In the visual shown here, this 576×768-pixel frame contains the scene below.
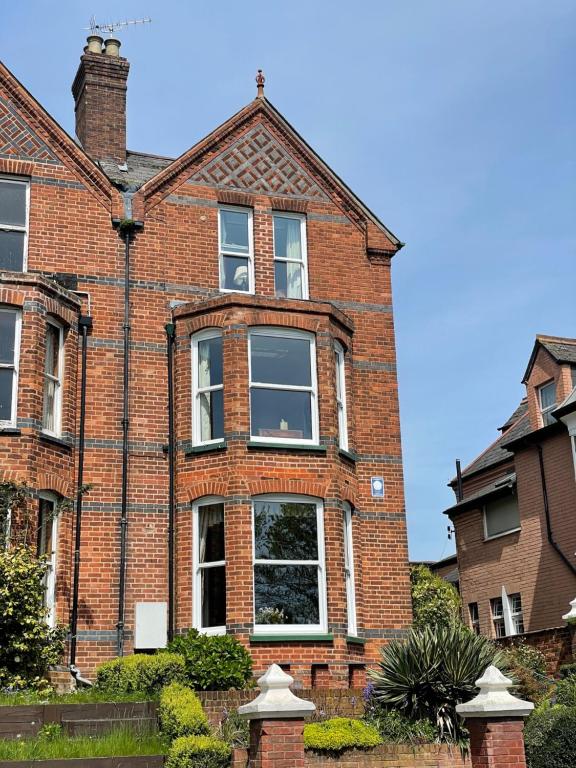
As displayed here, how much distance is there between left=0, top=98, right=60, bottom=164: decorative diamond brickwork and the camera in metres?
21.6

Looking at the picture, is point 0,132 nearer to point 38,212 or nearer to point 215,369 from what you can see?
point 38,212

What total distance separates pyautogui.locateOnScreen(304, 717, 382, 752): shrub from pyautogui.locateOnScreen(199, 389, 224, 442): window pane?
7242 mm

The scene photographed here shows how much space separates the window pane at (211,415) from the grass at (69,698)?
5565 mm

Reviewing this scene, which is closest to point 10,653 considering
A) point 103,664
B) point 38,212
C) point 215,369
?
point 103,664

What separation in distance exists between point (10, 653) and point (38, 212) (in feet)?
29.3

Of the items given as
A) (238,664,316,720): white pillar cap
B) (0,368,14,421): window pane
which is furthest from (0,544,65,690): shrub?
(238,664,316,720): white pillar cap

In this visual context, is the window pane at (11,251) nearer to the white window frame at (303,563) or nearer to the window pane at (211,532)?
the window pane at (211,532)

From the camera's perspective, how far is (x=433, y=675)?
16141 millimetres

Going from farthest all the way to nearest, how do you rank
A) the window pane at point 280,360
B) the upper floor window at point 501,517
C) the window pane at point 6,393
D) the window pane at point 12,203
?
1. the upper floor window at point 501,517
2. the window pane at point 12,203
3. the window pane at point 280,360
4. the window pane at point 6,393

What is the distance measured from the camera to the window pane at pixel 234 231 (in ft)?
74.5

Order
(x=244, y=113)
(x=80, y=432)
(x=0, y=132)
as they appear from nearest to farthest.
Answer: (x=80, y=432), (x=0, y=132), (x=244, y=113)

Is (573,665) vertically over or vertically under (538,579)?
under

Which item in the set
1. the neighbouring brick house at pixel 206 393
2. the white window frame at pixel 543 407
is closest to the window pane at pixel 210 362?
the neighbouring brick house at pixel 206 393

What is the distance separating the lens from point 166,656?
17.1 m
